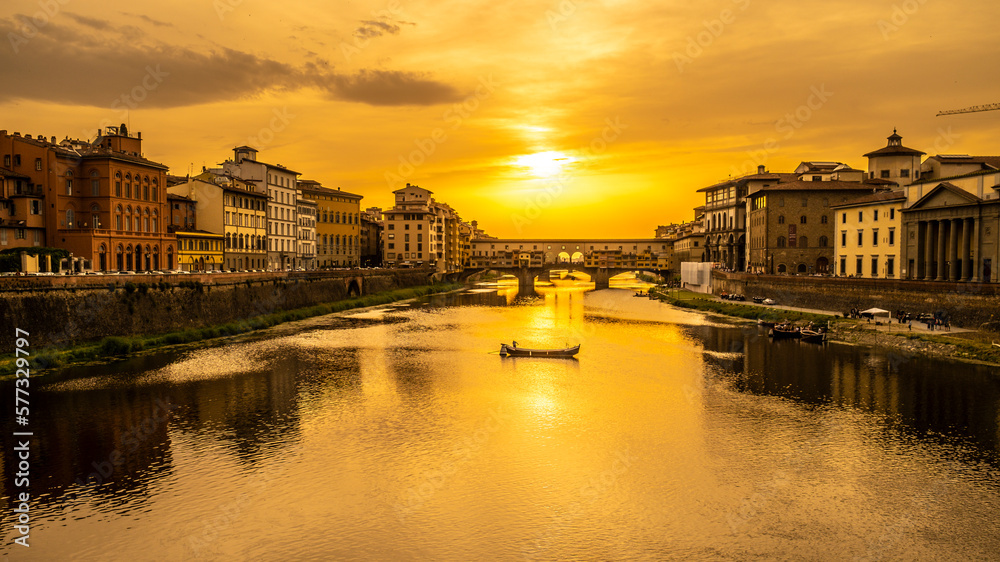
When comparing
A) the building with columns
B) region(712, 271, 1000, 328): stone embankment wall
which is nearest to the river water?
region(712, 271, 1000, 328): stone embankment wall

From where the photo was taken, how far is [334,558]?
16109 mm

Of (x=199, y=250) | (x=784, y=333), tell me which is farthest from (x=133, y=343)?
(x=784, y=333)

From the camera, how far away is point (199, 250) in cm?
6644

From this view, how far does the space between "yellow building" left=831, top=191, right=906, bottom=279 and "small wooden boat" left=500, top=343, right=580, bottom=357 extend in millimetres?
34463

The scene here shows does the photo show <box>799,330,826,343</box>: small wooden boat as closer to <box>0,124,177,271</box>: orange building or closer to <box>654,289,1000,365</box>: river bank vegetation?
<box>654,289,1000,365</box>: river bank vegetation

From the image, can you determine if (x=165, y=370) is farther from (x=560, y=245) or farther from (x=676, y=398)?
(x=560, y=245)

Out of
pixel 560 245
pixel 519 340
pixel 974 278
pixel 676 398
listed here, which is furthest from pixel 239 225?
pixel 560 245

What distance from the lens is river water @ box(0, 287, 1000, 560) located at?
16969mm

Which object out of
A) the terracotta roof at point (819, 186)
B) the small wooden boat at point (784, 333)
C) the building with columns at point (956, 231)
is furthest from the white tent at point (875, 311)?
the terracotta roof at point (819, 186)

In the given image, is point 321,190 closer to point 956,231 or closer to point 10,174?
point 10,174

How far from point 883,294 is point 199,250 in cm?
6289

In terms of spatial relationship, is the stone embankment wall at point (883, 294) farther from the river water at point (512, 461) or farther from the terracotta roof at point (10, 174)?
the terracotta roof at point (10, 174)

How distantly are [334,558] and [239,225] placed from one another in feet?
213

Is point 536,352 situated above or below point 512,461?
above
